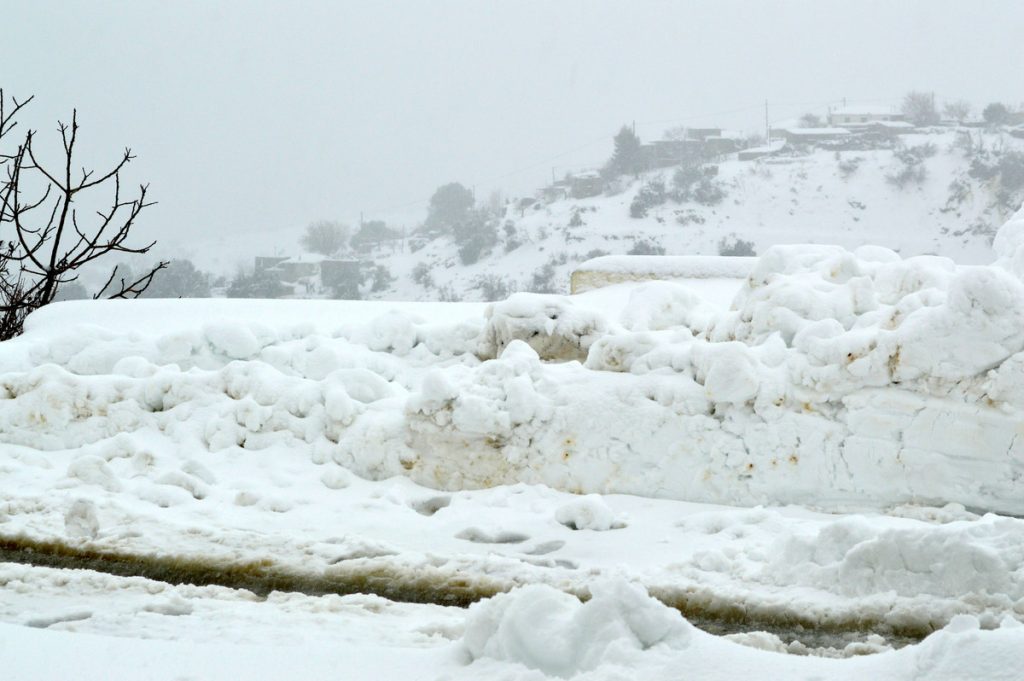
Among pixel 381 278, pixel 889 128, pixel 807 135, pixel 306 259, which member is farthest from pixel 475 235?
pixel 889 128

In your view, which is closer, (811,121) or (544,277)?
(544,277)

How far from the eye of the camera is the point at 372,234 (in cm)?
2242

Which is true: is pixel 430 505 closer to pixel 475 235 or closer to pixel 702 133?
pixel 475 235

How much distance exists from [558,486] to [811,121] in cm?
2690

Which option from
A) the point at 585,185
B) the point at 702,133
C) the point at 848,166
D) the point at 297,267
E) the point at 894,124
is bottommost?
the point at 297,267

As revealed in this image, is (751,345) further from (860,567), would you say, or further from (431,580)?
(431,580)

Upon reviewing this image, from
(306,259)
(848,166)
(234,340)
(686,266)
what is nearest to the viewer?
(234,340)

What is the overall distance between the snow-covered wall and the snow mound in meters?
1.47

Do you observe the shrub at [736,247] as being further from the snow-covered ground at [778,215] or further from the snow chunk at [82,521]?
the snow chunk at [82,521]

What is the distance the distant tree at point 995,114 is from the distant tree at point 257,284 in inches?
773

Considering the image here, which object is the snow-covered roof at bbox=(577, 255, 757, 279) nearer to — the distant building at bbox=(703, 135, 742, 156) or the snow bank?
the snow bank

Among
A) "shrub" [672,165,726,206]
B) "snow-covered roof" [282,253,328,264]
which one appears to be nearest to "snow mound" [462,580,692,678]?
"snow-covered roof" [282,253,328,264]

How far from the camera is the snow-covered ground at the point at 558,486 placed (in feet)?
5.26

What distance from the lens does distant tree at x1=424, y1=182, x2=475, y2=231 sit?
77.4 feet
